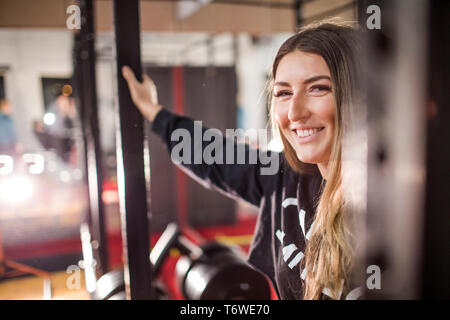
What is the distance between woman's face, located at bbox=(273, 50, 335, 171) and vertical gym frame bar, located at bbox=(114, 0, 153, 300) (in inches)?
15.3

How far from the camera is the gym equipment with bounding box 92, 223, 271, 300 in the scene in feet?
4.94

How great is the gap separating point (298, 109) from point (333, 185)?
17cm

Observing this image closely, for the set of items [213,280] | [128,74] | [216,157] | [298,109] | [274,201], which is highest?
[128,74]

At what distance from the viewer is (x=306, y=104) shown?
2.69ft

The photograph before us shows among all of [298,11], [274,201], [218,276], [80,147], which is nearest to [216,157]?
[274,201]

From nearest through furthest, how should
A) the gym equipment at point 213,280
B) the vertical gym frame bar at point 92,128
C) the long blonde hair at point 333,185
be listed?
1. the long blonde hair at point 333,185
2. the gym equipment at point 213,280
3. the vertical gym frame bar at point 92,128

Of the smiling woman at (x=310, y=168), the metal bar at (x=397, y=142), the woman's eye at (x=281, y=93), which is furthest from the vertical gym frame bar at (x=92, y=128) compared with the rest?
the metal bar at (x=397, y=142)

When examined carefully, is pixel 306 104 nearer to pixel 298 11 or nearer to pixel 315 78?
pixel 315 78

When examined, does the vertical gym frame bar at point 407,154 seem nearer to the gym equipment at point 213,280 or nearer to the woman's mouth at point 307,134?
the woman's mouth at point 307,134

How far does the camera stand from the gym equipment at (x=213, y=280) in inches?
59.3

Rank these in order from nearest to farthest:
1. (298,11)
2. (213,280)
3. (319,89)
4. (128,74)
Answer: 1. (319,89)
2. (128,74)
3. (213,280)
4. (298,11)

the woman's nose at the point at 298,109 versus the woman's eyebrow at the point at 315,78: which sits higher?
the woman's eyebrow at the point at 315,78

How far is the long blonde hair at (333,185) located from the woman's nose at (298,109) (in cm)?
7

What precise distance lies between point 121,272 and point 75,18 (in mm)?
994
